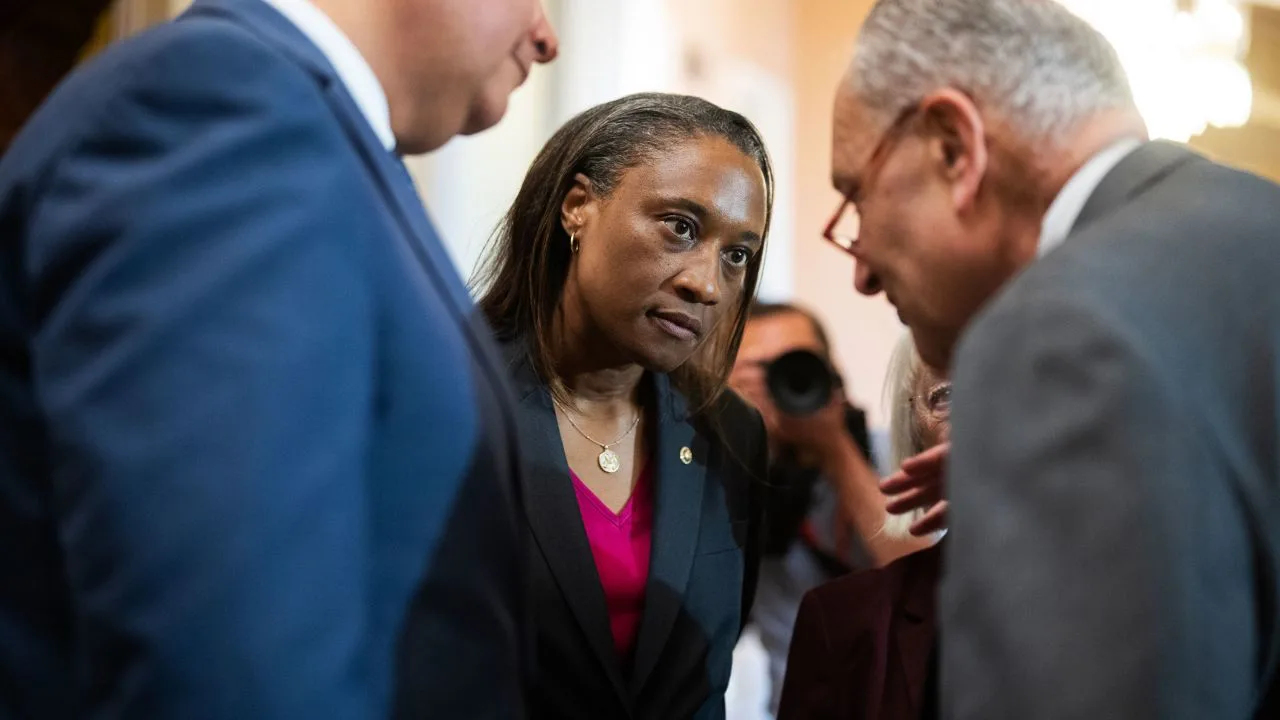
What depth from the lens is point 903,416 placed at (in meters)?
1.59

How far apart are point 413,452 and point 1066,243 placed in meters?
0.45

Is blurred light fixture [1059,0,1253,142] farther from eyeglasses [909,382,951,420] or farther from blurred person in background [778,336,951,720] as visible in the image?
blurred person in background [778,336,951,720]

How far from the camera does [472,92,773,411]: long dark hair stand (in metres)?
1.50

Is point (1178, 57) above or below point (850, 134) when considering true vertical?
below

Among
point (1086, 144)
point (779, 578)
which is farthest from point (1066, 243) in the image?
point (779, 578)

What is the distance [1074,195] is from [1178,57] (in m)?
2.96

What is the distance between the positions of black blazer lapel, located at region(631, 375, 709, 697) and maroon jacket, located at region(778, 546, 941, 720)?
0.15 m

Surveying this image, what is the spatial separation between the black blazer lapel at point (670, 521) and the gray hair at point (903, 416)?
0.83 ft

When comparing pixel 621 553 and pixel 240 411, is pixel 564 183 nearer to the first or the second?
pixel 621 553

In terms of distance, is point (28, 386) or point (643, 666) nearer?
point (28, 386)

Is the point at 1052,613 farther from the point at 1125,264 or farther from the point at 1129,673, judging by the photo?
the point at 1125,264

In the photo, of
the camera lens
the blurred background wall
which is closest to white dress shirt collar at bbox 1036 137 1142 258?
the camera lens

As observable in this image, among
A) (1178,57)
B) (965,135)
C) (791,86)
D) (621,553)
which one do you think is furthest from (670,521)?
(791,86)

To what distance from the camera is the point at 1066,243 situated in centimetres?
80
